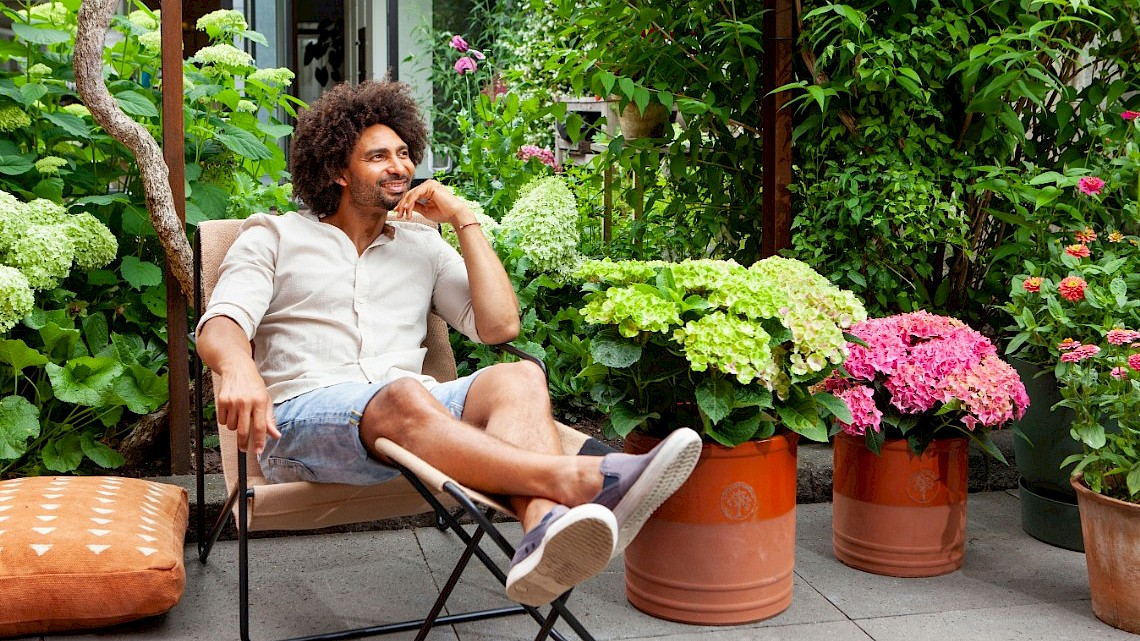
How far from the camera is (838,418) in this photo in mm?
2762

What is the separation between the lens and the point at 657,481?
1.97 metres

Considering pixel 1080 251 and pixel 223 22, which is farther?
pixel 223 22

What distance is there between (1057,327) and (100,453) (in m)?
2.65

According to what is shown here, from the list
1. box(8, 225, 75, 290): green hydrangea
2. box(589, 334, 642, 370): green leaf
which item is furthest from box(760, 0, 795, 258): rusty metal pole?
box(8, 225, 75, 290): green hydrangea

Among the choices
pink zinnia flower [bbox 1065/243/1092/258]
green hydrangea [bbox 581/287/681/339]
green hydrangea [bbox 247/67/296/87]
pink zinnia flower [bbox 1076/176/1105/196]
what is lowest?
green hydrangea [bbox 581/287/681/339]

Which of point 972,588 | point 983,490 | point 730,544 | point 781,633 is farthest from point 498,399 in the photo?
point 983,490

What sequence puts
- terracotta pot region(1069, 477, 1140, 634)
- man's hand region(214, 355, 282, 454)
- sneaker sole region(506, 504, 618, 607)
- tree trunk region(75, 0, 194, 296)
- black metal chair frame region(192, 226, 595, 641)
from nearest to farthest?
sneaker sole region(506, 504, 618, 607) < black metal chair frame region(192, 226, 595, 641) < man's hand region(214, 355, 282, 454) < terracotta pot region(1069, 477, 1140, 634) < tree trunk region(75, 0, 194, 296)

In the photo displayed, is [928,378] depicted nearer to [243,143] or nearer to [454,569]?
[454,569]

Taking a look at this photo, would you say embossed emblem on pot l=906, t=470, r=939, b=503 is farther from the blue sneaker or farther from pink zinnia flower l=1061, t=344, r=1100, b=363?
the blue sneaker

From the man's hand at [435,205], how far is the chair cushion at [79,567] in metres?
0.98

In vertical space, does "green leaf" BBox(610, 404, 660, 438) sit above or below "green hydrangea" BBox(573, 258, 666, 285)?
below

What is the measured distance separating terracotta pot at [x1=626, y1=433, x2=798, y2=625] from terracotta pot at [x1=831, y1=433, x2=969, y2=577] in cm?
34

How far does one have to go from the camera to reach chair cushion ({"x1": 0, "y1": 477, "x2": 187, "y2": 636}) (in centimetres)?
247

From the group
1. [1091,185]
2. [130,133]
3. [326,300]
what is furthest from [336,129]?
[1091,185]
